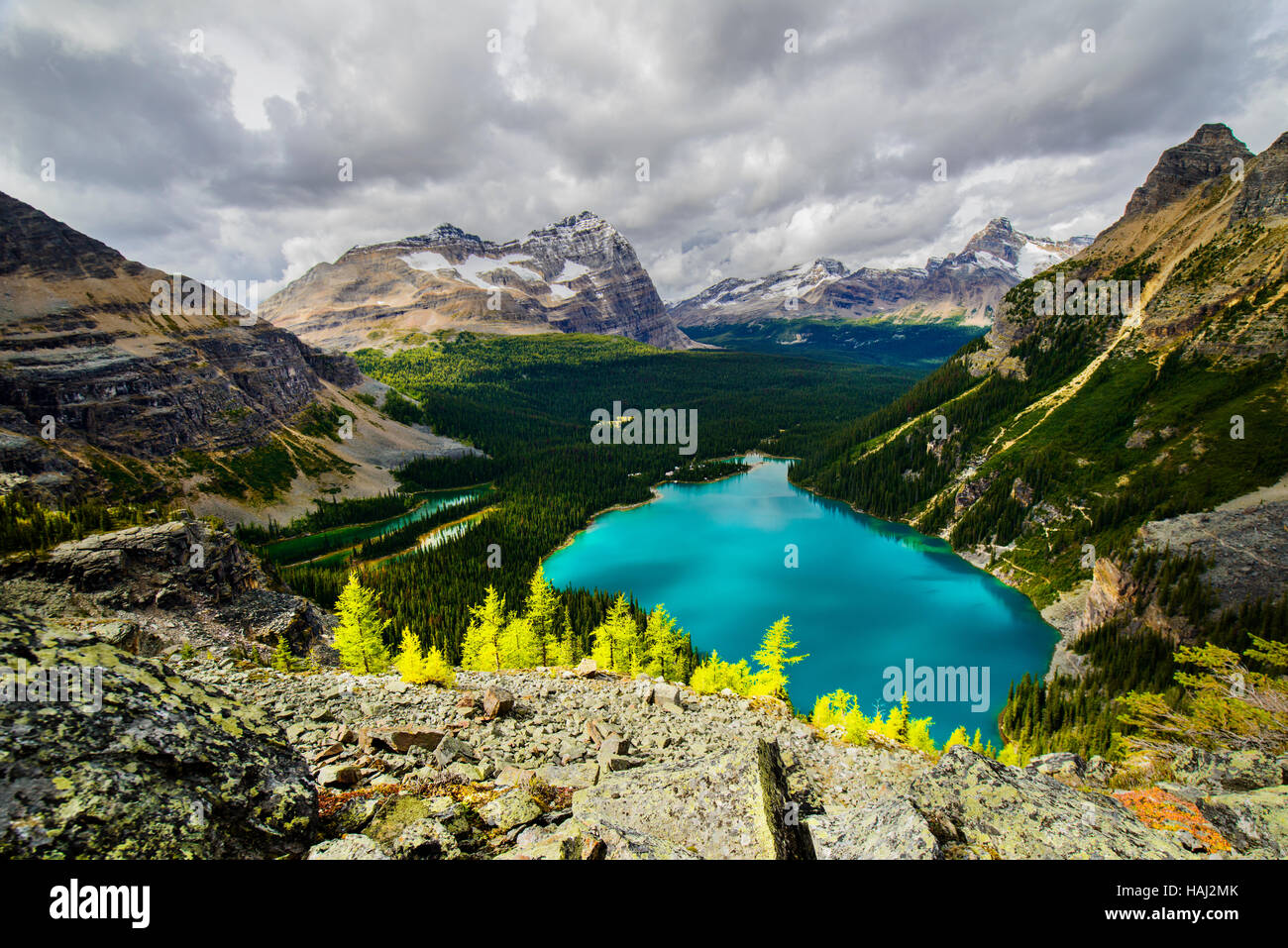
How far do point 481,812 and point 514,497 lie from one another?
8829 cm

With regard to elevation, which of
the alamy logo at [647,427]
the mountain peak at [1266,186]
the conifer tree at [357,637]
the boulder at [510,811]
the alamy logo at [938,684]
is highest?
the mountain peak at [1266,186]

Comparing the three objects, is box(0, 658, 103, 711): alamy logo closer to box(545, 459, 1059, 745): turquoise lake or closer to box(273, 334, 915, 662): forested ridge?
box(273, 334, 915, 662): forested ridge

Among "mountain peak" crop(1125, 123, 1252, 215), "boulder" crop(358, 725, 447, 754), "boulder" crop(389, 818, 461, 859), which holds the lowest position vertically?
"boulder" crop(358, 725, 447, 754)

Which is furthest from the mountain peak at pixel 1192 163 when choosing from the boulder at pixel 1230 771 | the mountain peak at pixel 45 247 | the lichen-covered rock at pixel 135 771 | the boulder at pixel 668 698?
the mountain peak at pixel 45 247

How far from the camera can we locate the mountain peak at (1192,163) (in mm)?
83312

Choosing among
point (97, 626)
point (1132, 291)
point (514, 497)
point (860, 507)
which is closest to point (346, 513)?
point (514, 497)

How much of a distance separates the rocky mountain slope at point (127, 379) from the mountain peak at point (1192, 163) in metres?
146

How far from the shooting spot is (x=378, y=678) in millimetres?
15906

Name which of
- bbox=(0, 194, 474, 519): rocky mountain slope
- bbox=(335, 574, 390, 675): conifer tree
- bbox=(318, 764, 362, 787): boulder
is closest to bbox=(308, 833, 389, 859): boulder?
bbox=(318, 764, 362, 787): boulder

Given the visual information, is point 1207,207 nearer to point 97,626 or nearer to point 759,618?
point 759,618

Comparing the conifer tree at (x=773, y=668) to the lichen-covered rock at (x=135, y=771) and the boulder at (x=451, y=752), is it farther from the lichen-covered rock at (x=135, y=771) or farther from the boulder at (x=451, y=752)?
the lichen-covered rock at (x=135, y=771)
